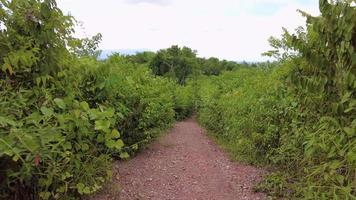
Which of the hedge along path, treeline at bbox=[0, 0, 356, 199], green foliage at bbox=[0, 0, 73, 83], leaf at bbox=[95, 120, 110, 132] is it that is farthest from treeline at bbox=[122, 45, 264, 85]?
leaf at bbox=[95, 120, 110, 132]

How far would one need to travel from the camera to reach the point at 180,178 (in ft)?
19.7

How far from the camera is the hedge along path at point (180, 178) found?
5.04 m

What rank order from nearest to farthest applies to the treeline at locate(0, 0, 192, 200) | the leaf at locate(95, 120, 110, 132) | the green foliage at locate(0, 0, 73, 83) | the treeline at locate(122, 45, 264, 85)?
the treeline at locate(0, 0, 192, 200), the leaf at locate(95, 120, 110, 132), the green foliage at locate(0, 0, 73, 83), the treeline at locate(122, 45, 264, 85)

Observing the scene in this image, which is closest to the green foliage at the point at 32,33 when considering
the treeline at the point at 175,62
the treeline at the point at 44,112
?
the treeline at the point at 44,112

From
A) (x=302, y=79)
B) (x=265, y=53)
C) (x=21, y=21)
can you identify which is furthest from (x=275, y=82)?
(x=21, y=21)

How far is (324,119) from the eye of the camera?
123 inches

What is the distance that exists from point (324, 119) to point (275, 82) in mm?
3708

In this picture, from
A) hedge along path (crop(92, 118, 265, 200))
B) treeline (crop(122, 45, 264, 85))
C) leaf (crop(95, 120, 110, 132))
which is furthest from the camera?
treeline (crop(122, 45, 264, 85))

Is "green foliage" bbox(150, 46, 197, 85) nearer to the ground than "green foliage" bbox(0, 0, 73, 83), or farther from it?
farther from it

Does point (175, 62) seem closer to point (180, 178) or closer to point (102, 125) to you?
point (180, 178)

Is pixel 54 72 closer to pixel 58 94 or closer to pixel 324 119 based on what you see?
pixel 58 94

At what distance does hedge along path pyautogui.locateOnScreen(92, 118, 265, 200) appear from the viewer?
504 cm

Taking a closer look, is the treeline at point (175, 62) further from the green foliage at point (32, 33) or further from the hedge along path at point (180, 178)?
the green foliage at point (32, 33)

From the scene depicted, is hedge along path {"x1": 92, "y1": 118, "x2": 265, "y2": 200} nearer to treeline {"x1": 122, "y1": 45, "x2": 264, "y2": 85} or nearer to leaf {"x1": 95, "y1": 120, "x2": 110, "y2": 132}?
leaf {"x1": 95, "y1": 120, "x2": 110, "y2": 132}
